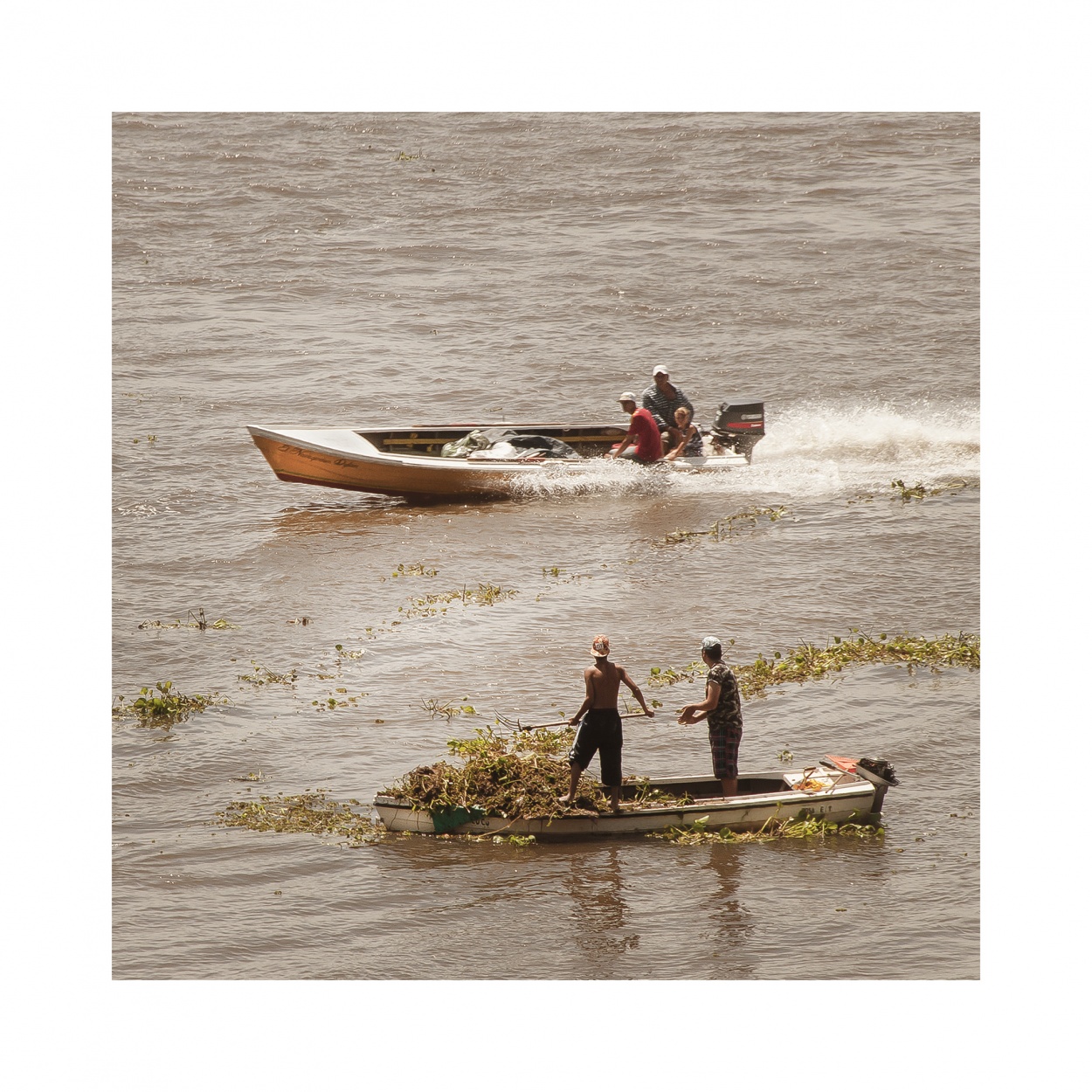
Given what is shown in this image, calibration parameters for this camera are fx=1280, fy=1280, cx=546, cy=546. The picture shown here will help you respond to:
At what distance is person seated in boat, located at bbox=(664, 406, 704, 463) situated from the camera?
36.4ft

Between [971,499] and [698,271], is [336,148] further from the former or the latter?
[971,499]

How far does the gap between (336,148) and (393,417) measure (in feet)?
10.1

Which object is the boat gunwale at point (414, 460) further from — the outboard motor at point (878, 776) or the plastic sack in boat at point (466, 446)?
the outboard motor at point (878, 776)

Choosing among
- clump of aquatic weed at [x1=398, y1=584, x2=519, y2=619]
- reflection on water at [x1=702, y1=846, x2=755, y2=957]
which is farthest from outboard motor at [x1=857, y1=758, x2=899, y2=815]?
clump of aquatic weed at [x1=398, y1=584, x2=519, y2=619]

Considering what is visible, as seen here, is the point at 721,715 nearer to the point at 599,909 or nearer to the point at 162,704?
the point at 599,909

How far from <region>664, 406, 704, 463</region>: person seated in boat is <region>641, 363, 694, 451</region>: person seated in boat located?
0.06 m

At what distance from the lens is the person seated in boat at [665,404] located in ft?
37.0

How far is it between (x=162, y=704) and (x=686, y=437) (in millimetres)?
5236

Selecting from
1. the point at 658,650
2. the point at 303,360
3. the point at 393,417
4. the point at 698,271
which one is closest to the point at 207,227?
the point at 303,360

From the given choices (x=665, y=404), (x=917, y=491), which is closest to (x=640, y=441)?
(x=665, y=404)

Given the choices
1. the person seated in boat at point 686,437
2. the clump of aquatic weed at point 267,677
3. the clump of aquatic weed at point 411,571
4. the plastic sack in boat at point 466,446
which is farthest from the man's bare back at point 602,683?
the person seated in boat at point 686,437

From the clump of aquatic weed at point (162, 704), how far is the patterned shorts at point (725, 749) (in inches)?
123

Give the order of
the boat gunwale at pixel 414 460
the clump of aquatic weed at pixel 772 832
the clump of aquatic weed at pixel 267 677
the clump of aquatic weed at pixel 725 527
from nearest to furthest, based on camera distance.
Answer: the clump of aquatic weed at pixel 772 832, the clump of aquatic weed at pixel 267 677, the clump of aquatic weed at pixel 725 527, the boat gunwale at pixel 414 460

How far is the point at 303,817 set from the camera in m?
6.97
